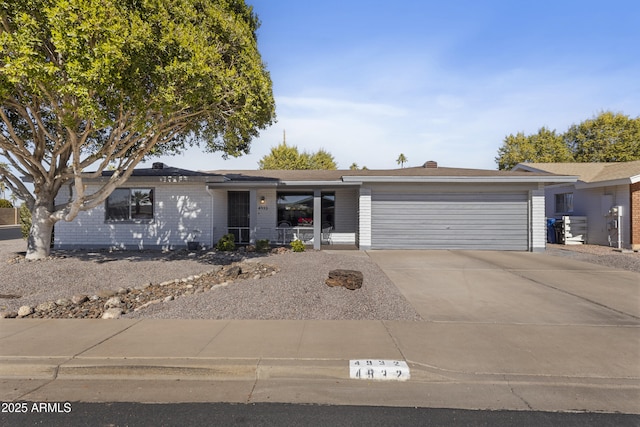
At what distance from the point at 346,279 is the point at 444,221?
8.64 m

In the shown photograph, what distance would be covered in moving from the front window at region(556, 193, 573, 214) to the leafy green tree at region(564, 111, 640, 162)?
18.3 m

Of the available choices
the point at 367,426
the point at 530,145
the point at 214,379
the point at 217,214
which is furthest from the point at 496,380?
the point at 530,145

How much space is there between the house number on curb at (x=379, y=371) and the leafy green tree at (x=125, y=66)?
6.62m

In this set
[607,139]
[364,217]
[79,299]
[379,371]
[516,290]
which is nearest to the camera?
[379,371]

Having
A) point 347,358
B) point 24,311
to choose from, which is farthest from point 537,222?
point 24,311

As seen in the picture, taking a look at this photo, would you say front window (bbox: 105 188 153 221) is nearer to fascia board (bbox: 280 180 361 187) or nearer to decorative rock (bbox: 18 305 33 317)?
fascia board (bbox: 280 180 361 187)

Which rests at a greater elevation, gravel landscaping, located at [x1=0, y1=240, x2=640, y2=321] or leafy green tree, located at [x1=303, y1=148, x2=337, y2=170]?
leafy green tree, located at [x1=303, y1=148, x2=337, y2=170]

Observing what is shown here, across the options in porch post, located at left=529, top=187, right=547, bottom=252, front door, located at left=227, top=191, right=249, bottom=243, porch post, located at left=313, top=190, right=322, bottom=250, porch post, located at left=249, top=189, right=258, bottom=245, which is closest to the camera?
porch post, located at left=529, top=187, right=547, bottom=252

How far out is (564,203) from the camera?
19.1 m

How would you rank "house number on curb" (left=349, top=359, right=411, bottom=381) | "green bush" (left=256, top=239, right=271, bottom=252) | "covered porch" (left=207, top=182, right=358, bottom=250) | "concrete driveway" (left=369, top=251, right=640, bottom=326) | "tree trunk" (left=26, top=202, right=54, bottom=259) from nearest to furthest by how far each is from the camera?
"house number on curb" (left=349, top=359, right=411, bottom=381), "concrete driveway" (left=369, top=251, right=640, bottom=326), "tree trunk" (left=26, top=202, right=54, bottom=259), "green bush" (left=256, top=239, right=271, bottom=252), "covered porch" (left=207, top=182, right=358, bottom=250)

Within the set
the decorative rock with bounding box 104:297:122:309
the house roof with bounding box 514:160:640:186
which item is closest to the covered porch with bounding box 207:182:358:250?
the decorative rock with bounding box 104:297:122:309

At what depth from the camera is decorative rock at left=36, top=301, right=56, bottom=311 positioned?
6615 mm

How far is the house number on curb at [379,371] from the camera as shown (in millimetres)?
4047

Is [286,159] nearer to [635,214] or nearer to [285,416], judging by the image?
[635,214]
